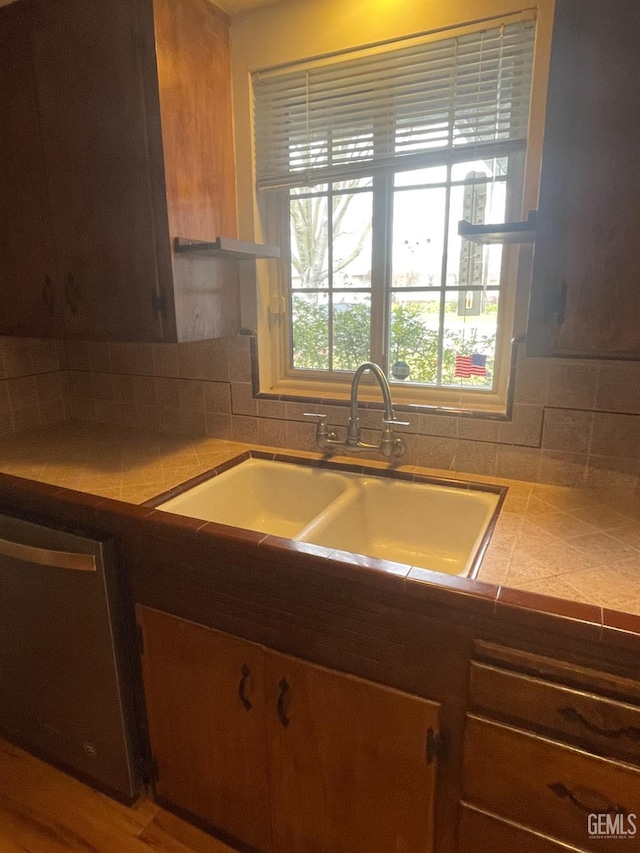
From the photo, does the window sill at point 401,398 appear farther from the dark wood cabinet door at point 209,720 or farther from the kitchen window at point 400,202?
the dark wood cabinet door at point 209,720

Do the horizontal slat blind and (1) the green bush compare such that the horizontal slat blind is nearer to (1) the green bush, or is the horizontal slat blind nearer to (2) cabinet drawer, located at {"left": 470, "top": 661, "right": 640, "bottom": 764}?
(1) the green bush

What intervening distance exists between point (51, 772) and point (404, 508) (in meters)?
1.43

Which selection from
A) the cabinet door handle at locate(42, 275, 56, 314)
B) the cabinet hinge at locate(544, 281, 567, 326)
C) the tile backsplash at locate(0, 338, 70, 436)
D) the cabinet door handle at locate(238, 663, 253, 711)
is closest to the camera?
the cabinet hinge at locate(544, 281, 567, 326)

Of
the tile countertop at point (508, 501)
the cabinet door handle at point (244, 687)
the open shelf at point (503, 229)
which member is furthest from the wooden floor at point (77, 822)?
the open shelf at point (503, 229)

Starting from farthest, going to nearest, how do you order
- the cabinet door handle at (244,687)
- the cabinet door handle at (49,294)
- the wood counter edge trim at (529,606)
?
the cabinet door handle at (49,294) → the cabinet door handle at (244,687) → the wood counter edge trim at (529,606)

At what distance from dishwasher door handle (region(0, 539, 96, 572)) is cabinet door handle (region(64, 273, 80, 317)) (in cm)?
75

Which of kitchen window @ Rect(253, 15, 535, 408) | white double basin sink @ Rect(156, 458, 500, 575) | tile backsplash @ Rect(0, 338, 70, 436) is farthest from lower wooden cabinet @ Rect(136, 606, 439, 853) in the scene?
tile backsplash @ Rect(0, 338, 70, 436)

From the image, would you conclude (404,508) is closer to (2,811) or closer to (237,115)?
(237,115)

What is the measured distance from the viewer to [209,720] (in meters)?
1.29

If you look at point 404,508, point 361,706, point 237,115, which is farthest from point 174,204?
point 361,706

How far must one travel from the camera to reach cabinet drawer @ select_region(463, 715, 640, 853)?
0.87 metres

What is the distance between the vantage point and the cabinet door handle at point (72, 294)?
162 centimetres

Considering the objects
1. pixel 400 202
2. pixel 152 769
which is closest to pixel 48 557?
pixel 152 769

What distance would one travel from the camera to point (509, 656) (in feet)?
2.97
